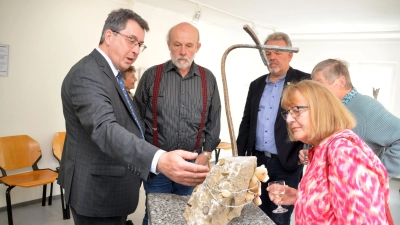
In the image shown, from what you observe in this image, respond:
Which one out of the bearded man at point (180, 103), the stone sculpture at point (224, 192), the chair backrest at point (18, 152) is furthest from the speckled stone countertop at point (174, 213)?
the chair backrest at point (18, 152)

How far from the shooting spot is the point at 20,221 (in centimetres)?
333

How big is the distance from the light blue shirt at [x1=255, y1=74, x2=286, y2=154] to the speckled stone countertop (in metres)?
1.08

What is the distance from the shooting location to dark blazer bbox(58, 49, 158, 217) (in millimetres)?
1271

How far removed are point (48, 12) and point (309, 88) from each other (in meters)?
3.57

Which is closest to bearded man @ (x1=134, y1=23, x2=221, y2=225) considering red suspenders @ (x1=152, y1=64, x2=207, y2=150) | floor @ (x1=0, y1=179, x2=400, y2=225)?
red suspenders @ (x1=152, y1=64, x2=207, y2=150)

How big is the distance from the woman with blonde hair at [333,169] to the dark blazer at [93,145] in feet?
2.33

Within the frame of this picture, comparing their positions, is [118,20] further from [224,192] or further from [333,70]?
[333,70]

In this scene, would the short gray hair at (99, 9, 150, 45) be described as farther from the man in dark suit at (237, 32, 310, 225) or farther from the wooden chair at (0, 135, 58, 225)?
the wooden chair at (0, 135, 58, 225)

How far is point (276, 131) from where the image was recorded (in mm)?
2320

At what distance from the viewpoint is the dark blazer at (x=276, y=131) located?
7.47 feet

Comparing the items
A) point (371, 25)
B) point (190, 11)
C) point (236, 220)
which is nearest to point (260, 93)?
point (236, 220)

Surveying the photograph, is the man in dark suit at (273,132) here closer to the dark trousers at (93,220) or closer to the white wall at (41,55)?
the dark trousers at (93,220)

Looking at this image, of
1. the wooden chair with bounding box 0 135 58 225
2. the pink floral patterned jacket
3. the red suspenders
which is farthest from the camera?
the wooden chair with bounding box 0 135 58 225

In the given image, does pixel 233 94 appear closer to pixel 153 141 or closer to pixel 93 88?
pixel 153 141
